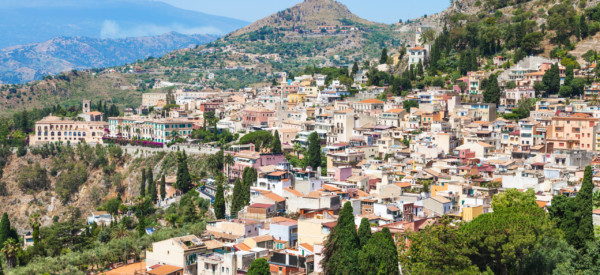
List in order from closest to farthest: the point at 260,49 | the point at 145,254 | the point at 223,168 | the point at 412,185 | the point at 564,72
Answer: the point at 145,254 → the point at 412,185 → the point at 223,168 → the point at 564,72 → the point at 260,49

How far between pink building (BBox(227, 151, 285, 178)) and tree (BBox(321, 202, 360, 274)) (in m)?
20.2

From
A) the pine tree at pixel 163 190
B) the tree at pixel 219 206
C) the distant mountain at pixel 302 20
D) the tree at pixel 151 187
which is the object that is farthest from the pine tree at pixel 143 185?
the distant mountain at pixel 302 20

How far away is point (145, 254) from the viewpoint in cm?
3262

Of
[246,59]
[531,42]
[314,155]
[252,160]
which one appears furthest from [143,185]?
[246,59]

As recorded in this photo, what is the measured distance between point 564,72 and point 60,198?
140ft

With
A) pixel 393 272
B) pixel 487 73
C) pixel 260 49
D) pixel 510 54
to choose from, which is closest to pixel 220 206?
pixel 393 272

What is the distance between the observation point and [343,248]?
86.9ft

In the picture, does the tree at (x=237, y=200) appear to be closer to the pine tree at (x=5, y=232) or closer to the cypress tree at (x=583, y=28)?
the pine tree at (x=5, y=232)

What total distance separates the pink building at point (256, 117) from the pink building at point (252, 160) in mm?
10698

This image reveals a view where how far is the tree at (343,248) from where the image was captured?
26.1 meters

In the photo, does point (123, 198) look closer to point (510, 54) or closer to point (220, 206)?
point (220, 206)

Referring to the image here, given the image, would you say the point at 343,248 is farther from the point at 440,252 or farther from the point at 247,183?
the point at 247,183

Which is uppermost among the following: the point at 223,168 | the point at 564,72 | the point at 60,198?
the point at 564,72

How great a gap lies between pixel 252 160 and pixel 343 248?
2213 centimetres
